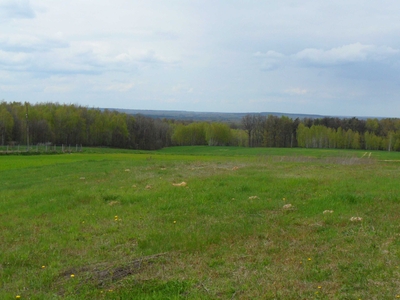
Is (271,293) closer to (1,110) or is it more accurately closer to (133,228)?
(133,228)

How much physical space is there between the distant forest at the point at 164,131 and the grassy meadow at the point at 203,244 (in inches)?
3403

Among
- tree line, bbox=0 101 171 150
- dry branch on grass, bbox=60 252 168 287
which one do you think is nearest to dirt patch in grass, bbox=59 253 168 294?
dry branch on grass, bbox=60 252 168 287

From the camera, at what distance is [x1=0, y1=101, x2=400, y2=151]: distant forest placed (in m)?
98.1

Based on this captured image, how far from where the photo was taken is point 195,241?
9773mm

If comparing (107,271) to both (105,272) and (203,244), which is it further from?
(203,244)

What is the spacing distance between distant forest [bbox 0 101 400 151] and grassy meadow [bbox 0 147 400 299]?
284 ft

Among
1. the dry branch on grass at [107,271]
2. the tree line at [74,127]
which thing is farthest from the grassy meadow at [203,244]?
the tree line at [74,127]

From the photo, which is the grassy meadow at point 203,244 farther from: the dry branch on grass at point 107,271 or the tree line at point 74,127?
the tree line at point 74,127

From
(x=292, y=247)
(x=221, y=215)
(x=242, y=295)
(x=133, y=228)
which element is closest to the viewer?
(x=242, y=295)

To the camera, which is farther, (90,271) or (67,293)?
(90,271)

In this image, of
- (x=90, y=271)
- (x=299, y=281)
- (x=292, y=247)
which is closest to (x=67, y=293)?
(x=90, y=271)

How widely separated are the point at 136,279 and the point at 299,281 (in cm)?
307

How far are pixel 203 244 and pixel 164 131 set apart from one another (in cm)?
13025

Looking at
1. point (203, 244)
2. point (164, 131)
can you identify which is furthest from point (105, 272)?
point (164, 131)
